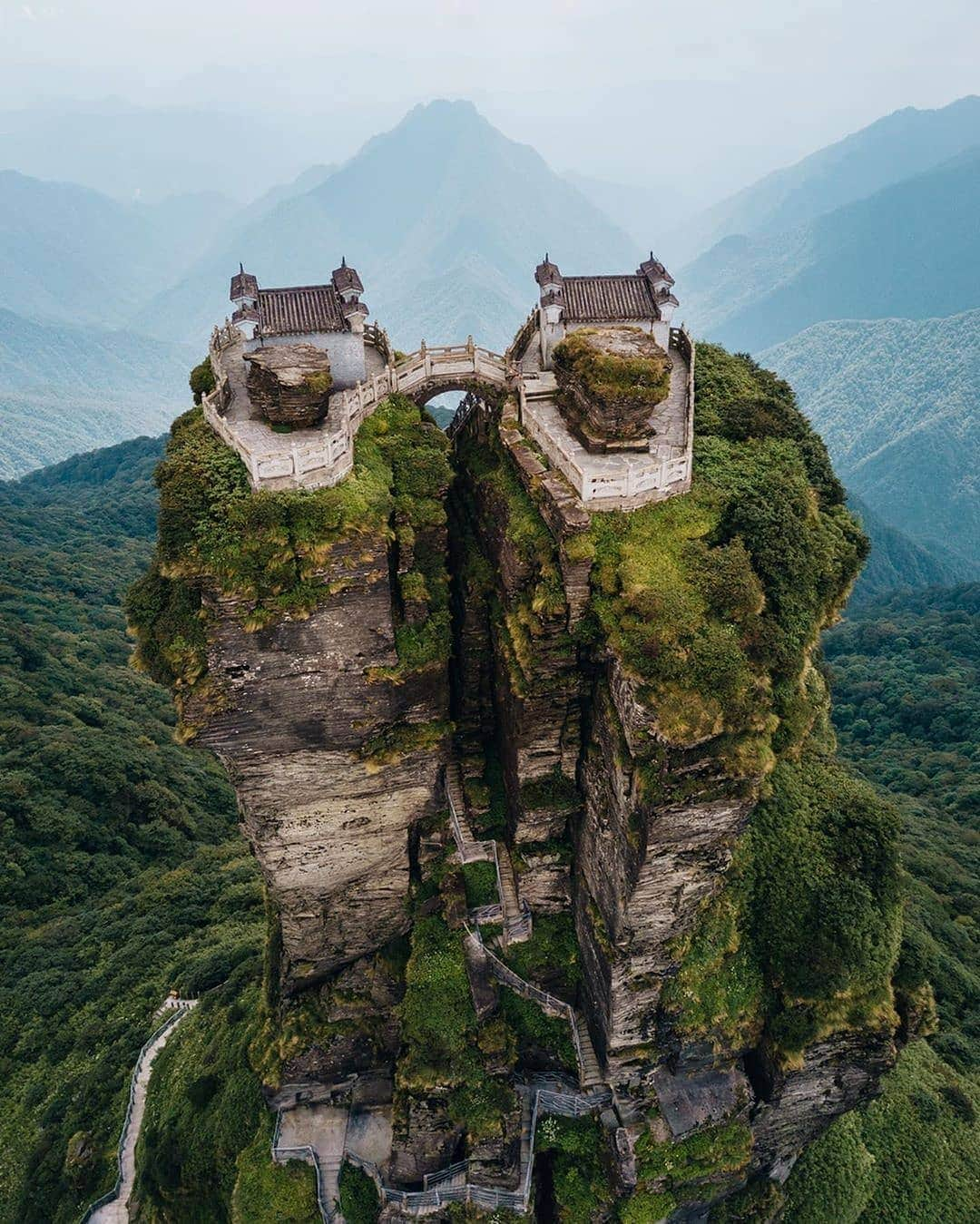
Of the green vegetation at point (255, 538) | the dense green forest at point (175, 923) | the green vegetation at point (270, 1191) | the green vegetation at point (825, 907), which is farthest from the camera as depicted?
the dense green forest at point (175, 923)

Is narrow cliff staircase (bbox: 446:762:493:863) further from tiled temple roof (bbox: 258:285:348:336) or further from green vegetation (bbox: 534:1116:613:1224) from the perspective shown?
tiled temple roof (bbox: 258:285:348:336)

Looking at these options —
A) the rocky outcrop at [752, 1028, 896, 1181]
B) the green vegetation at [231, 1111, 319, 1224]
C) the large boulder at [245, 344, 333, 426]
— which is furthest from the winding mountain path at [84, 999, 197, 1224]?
the large boulder at [245, 344, 333, 426]

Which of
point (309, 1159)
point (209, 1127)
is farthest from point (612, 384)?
point (209, 1127)

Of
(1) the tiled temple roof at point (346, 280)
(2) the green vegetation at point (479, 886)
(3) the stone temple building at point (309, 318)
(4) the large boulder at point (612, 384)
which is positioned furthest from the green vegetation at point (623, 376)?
(2) the green vegetation at point (479, 886)

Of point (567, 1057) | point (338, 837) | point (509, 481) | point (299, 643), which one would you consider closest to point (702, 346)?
point (509, 481)

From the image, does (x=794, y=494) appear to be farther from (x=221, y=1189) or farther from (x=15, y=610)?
(x=15, y=610)

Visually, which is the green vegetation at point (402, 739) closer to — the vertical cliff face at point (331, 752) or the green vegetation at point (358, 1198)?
the vertical cliff face at point (331, 752)
